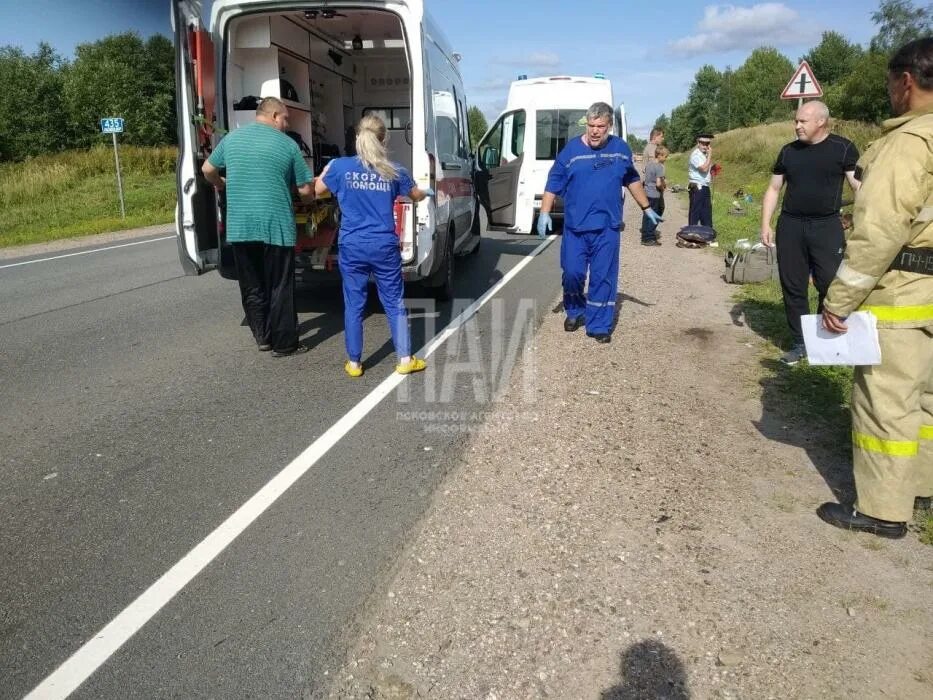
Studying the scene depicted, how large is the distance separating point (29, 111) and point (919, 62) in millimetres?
65418

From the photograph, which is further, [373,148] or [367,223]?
[367,223]

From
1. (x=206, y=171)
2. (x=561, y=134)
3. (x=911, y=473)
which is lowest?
(x=911, y=473)

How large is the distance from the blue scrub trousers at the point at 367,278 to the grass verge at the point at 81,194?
1369cm

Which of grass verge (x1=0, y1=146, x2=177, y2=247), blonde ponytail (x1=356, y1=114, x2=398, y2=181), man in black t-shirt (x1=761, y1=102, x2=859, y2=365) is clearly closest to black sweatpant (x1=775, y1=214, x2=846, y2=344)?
man in black t-shirt (x1=761, y1=102, x2=859, y2=365)

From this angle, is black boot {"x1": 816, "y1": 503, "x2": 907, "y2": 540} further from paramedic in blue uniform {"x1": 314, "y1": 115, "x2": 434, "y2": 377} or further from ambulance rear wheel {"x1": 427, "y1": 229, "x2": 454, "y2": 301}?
ambulance rear wheel {"x1": 427, "y1": 229, "x2": 454, "y2": 301}

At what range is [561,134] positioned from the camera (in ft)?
39.7

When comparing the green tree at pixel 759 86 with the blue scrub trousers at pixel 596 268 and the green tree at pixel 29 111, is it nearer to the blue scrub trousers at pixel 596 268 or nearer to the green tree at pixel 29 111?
the green tree at pixel 29 111

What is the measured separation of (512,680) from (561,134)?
10998 millimetres

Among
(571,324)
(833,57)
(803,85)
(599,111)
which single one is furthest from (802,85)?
(833,57)

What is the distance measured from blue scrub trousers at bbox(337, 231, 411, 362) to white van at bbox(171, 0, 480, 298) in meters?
0.76

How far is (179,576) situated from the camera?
287cm

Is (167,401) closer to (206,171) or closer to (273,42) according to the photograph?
(206,171)

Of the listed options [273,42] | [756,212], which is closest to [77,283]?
[273,42]

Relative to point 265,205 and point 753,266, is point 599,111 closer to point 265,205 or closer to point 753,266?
point 265,205
